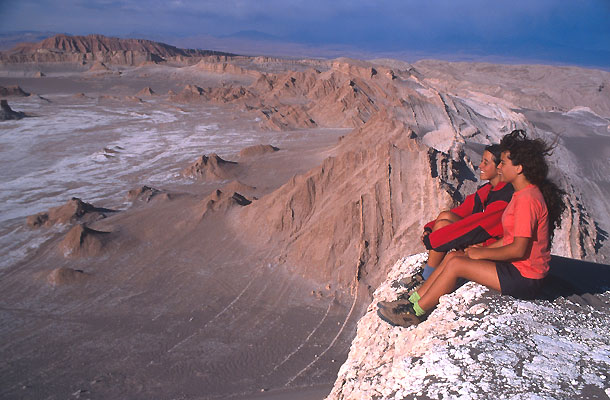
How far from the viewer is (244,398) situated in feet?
18.2

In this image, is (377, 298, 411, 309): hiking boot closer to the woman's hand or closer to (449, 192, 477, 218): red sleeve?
the woman's hand

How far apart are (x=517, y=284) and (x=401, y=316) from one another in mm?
686

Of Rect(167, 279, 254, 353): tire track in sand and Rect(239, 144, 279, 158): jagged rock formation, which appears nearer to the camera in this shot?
Rect(167, 279, 254, 353): tire track in sand

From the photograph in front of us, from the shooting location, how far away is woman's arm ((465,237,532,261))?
2.50 metres

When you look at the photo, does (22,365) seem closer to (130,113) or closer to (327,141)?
(327,141)

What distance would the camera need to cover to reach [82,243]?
934 centimetres

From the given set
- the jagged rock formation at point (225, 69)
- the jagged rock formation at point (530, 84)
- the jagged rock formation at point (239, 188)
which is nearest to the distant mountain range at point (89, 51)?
the jagged rock formation at point (225, 69)

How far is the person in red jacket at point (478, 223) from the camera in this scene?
2859 millimetres

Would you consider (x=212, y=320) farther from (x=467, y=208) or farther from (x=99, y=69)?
(x=99, y=69)

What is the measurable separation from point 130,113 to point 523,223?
2788cm

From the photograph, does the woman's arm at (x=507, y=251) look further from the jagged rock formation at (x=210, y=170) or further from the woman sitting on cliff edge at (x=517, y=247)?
the jagged rock formation at (x=210, y=170)

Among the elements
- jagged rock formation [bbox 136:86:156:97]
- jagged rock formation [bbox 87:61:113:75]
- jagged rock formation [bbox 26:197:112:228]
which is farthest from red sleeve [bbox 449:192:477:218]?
jagged rock formation [bbox 87:61:113:75]

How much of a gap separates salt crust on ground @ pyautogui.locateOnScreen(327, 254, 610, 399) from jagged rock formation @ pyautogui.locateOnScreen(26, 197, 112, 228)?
9.97 meters

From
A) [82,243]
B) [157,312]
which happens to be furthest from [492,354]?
[82,243]
